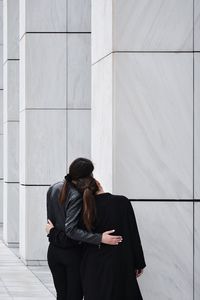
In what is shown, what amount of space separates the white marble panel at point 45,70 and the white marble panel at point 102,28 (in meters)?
6.63

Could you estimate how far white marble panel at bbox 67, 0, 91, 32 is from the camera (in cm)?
1742

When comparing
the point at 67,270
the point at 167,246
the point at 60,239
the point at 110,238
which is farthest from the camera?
the point at 167,246

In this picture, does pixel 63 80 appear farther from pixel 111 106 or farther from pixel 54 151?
pixel 111 106

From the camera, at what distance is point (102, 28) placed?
10141 mm

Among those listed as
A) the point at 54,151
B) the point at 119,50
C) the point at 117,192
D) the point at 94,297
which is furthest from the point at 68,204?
the point at 54,151

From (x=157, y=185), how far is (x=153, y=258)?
725 millimetres

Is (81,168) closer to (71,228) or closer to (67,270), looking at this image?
(71,228)

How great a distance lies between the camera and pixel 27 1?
1750 cm

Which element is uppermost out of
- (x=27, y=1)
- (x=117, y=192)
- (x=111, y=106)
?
(x=27, y=1)

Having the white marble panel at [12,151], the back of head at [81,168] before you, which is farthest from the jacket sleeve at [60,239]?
the white marble panel at [12,151]

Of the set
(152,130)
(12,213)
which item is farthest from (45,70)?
(152,130)

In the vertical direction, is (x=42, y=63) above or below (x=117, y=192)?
above

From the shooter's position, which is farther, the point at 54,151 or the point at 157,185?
the point at 54,151

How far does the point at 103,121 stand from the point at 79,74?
748 cm
